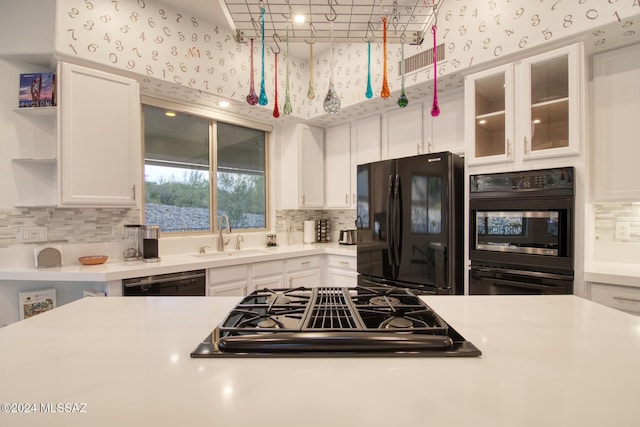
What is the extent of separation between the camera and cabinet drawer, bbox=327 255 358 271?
3.11 metres

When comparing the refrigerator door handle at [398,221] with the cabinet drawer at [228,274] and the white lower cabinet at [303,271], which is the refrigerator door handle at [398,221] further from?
the cabinet drawer at [228,274]

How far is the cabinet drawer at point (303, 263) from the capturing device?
306 centimetres

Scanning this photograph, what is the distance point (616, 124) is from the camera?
1952mm

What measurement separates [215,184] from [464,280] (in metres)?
2.44

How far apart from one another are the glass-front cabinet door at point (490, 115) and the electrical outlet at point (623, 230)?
33.5 inches

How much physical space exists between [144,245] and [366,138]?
2319 millimetres

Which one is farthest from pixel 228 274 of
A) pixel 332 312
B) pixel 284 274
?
pixel 332 312

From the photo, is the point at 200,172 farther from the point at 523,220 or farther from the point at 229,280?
the point at 523,220

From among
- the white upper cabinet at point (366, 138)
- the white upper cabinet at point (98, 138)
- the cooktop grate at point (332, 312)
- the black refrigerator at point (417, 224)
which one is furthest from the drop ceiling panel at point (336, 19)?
the white upper cabinet at point (366, 138)

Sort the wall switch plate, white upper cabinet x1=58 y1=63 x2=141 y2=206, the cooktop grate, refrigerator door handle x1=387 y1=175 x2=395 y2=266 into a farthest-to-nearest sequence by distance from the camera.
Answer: refrigerator door handle x1=387 y1=175 x2=395 y2=266, the wall switch plate, white upper cabinet x1=58 y1=63 x2=141 y2=206, the cooktop grate

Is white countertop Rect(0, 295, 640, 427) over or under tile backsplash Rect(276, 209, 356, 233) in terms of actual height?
under

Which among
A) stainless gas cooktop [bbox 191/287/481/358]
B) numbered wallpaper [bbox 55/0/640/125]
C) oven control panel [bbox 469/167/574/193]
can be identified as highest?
numbered wallpaper [bbox 55/0/640/125]

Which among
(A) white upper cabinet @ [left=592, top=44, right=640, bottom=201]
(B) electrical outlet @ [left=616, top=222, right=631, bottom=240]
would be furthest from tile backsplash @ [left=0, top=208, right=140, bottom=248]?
(B) electrical outlet @ [left=616, top=222, right=631, bottom=240]

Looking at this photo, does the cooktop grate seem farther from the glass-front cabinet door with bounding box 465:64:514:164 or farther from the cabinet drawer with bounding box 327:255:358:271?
the cabinet drawer with bounding box 327:255:358:271
